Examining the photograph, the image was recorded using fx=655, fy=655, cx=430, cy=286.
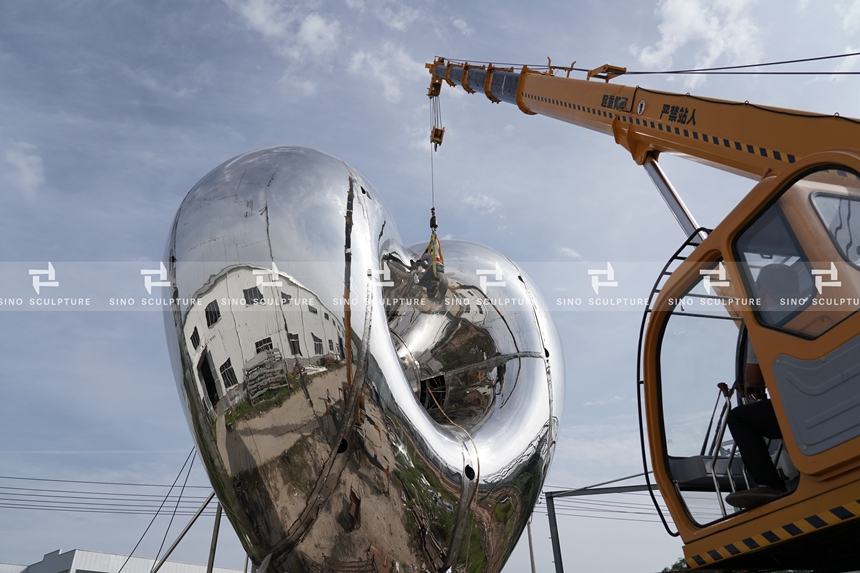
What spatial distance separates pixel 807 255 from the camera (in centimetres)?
356

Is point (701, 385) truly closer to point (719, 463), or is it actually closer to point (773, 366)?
point (719, 463)

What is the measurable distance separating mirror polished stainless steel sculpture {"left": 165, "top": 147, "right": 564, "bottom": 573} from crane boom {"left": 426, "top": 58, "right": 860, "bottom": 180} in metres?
2.78

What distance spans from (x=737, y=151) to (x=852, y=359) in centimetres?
292

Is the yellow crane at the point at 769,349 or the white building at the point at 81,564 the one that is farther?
the white building at the point at 81,564

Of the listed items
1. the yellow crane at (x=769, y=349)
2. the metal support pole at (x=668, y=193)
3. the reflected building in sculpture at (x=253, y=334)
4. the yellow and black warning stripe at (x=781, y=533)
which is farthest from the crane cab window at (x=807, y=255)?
the metal support pole at (x=668, y=193)

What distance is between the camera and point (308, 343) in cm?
306

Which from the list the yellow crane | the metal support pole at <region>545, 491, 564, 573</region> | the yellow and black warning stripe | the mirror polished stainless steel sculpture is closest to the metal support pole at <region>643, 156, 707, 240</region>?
the yellow crane

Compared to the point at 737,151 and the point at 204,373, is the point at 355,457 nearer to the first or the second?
the point at 204,373

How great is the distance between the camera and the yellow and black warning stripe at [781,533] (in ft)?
10.5

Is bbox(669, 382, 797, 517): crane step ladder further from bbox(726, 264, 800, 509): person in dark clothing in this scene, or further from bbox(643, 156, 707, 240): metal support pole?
bbox(643, 156, 707, 240): metal support pole

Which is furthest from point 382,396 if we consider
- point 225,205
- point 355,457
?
point 225,205

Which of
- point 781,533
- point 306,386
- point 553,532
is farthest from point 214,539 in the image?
point 553,532

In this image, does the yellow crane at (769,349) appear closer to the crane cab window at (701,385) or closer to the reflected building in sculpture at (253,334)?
the crane cab window at (701,385)

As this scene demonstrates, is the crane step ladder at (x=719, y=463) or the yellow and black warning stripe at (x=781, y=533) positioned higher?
the crane step ladder at (x=719, y=463)
